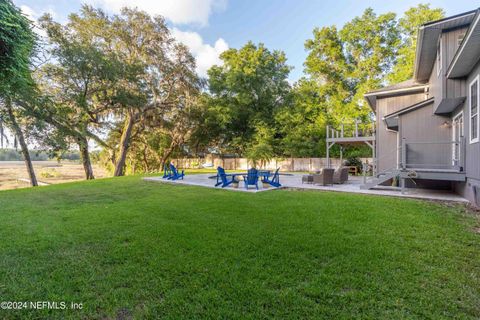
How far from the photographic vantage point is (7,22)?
2719mm

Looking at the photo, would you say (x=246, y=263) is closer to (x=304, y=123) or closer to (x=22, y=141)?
(x=22, y=141)

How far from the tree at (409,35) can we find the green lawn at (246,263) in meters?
18.8

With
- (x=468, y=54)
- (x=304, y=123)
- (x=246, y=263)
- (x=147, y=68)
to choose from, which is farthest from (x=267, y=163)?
(x=246, y=263)

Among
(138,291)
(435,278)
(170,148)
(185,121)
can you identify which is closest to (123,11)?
(185,121)

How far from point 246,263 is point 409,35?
91.7ft

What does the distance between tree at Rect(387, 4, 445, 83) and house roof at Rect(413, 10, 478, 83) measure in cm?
1118

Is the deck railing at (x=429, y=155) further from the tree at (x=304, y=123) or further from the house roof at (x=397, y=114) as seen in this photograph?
the tree at (x=304, y=123)

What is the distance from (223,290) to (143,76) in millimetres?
20791

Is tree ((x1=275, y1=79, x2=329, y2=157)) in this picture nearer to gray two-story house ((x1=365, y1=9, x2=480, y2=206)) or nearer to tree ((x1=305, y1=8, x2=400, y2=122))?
tree ((x1=305, y1=8, x2=400, y2=122))

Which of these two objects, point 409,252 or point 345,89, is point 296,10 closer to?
point 345,89

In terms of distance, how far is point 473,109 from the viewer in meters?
6.34

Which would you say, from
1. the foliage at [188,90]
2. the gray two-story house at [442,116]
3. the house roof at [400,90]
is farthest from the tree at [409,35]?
the gray two-story house at [442,116]

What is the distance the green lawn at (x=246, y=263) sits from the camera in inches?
87.6

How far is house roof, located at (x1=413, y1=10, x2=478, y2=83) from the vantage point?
698 cm
